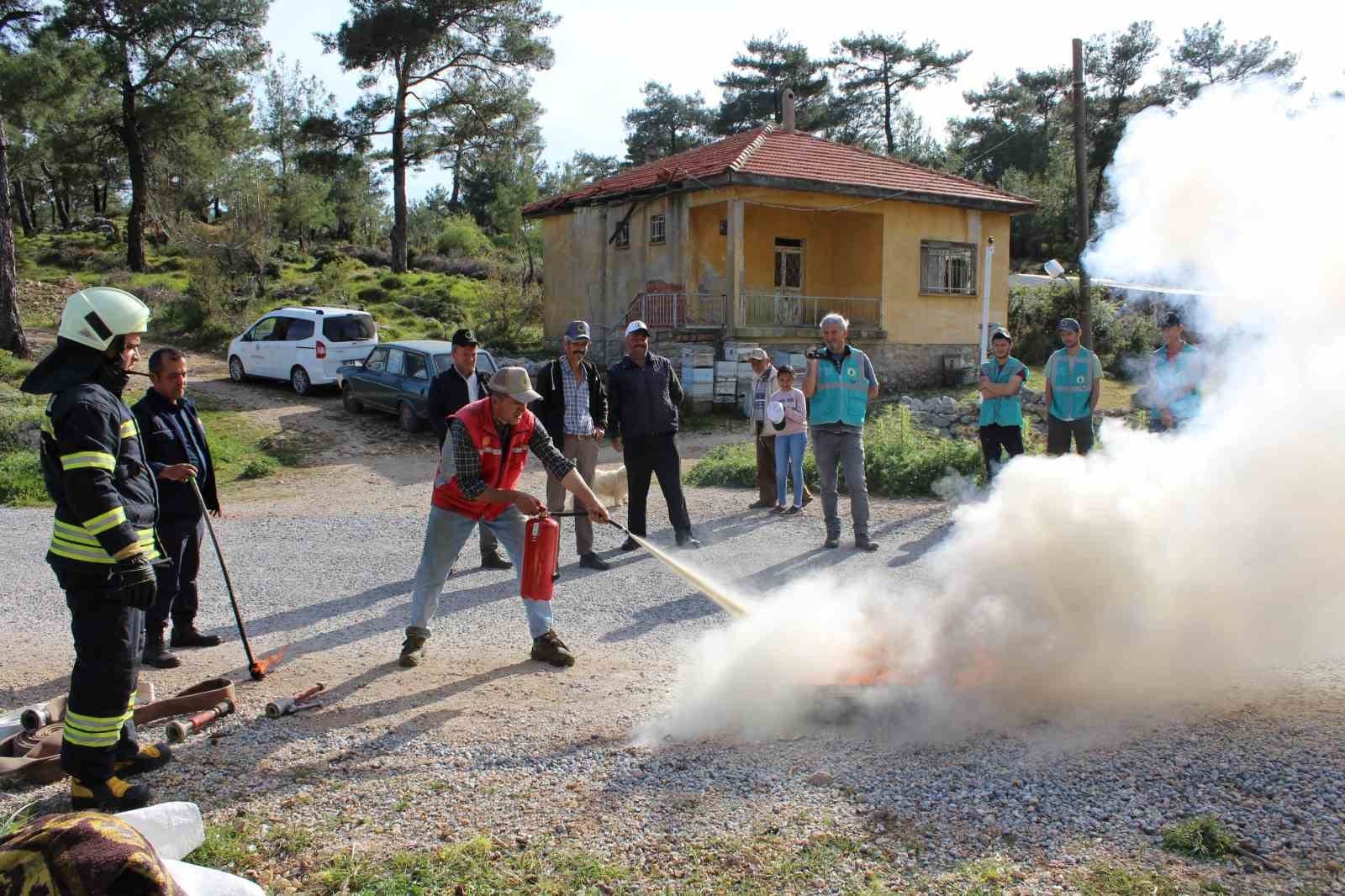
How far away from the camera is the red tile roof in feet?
65.4

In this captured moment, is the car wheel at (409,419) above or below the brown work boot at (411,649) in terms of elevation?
above

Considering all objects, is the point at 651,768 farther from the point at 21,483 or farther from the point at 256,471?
→ the point at 21,483

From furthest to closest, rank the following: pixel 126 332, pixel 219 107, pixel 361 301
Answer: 1. pixel 219 107
2. pixel 361 301
3. pixel 126 332

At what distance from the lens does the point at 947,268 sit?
22.7 m

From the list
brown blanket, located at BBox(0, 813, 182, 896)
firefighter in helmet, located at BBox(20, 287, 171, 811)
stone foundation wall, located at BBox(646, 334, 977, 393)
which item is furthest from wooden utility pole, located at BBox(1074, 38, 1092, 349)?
brown blanket, located at BBox(0, 813, 182, 896)

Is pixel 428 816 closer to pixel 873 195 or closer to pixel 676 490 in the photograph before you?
pixel 676 490

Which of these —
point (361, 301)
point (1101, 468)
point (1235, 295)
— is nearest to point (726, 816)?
point (1101, 468)

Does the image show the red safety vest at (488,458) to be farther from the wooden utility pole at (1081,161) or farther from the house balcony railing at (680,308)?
the house balcony railing at (680,308)

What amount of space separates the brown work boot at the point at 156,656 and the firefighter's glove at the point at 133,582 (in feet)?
6.84

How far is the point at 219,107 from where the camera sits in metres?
31.8

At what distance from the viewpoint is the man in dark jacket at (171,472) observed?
5.48 meters

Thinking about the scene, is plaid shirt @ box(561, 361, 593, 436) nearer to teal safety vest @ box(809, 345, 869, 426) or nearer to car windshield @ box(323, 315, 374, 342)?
teal safety vest @ box(809, 345, 869, 426)

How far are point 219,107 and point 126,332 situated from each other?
1289 inches

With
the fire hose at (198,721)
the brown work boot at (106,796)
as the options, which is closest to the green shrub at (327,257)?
the fire hose at (198,721)
